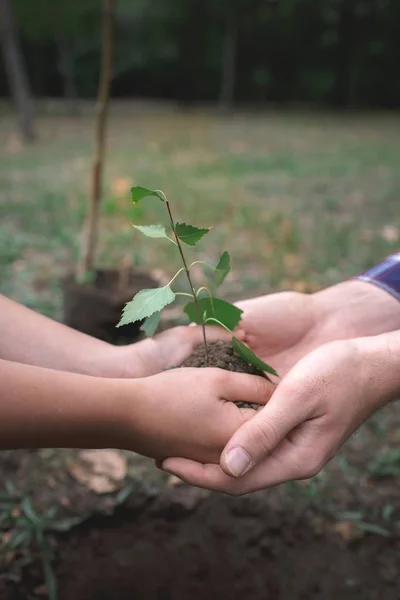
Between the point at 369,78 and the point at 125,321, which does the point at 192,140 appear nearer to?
the point at 125,321

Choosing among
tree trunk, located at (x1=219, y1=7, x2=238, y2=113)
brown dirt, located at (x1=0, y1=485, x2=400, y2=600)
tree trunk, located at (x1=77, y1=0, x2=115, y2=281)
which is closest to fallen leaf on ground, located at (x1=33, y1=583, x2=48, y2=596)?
brown dirt, located at (x1=0, y1=485, x2=400, y2=600)

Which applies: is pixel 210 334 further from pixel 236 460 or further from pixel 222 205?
pixel 222 205

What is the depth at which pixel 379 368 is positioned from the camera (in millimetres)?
1312

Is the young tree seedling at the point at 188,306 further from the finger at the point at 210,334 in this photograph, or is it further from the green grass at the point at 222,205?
the green grass at the point at 222,205

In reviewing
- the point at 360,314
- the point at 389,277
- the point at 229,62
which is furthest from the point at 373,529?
the point at 229,62

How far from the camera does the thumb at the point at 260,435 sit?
112 centimetres

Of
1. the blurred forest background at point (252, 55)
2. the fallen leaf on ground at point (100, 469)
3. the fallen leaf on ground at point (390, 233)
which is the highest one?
the fallen leaf on ground at point (100, 469)

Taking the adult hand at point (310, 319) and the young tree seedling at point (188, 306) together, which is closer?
the young tree seedling at point (188, 306)

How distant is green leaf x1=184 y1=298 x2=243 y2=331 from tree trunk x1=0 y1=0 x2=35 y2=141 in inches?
285

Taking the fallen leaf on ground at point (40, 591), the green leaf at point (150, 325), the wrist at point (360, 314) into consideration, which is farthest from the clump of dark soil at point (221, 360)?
the fallen leaf on ground at point (40, 591)

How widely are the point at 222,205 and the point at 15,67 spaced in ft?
16.1

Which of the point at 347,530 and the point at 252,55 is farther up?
the point at 347,530

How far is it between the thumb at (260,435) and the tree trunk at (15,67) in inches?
297

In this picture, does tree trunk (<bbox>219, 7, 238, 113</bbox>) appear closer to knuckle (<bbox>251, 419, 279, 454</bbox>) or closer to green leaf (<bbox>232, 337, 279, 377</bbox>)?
green leaf (<bbox>232, 337, 279, 377</bbox>)
